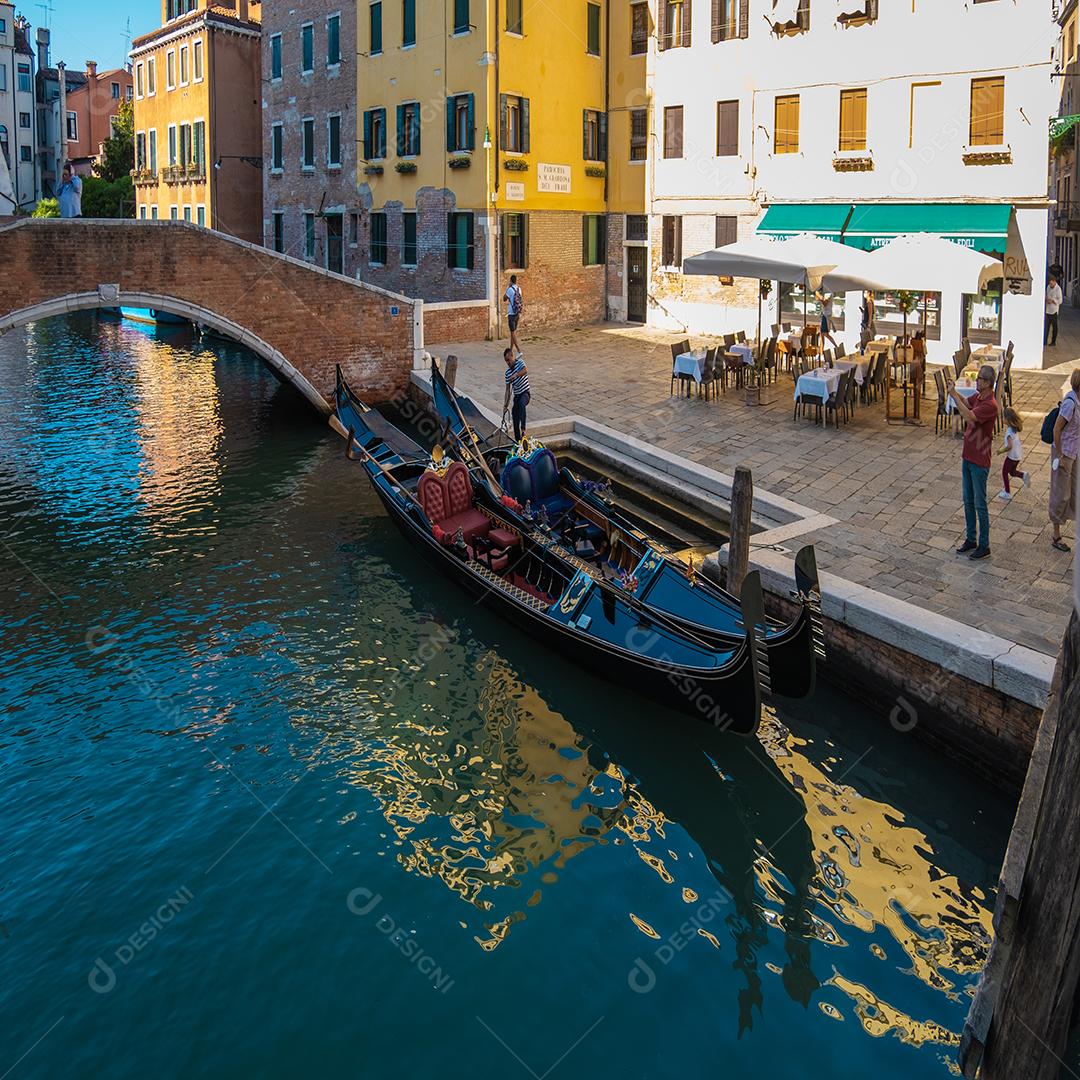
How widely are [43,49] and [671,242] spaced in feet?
138

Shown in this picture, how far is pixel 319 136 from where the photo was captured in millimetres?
24406

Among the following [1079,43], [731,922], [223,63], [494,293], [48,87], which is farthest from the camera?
[48,87]

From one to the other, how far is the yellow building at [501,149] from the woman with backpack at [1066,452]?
12833mm

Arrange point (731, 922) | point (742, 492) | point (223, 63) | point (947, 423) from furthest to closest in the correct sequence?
point (223, 63)
point (947, 423)
point (742, 492)
point (731, 922)

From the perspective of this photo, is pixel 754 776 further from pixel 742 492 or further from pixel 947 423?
pixel 947 423

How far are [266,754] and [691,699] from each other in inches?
109

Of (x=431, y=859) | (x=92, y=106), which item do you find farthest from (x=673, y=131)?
(x=92, y=106)

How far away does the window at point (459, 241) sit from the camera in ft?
67.4

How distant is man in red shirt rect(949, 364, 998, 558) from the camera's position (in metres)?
7.70

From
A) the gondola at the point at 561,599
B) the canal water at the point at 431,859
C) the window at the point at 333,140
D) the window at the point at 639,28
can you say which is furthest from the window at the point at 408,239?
the canal water at the point at 431,859

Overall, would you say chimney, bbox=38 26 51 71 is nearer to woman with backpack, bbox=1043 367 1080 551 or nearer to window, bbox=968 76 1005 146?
window, bbox=968 76 1005 146

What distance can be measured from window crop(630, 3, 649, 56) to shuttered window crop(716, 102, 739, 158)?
2579mm

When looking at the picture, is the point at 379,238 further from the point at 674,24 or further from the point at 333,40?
the point at 674,24

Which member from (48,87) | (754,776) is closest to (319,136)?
(754,776)
